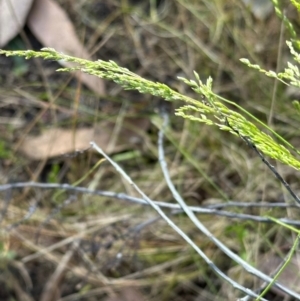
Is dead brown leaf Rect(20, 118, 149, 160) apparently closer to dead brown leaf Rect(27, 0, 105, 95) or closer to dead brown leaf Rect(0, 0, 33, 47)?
dead brown leaf Rect(27, 0, 105, 95)

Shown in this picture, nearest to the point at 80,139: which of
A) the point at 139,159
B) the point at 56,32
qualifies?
the point at 139,159

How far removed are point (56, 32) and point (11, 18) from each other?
0.45ft

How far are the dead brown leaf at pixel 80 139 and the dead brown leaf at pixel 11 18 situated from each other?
0.26 metres

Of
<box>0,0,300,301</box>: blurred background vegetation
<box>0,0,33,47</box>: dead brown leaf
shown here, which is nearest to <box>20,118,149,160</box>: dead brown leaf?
<box>0,0,300,301</box>: blurred background vegetation

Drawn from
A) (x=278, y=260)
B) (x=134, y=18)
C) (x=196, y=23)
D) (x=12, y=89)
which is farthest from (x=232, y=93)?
(x=12, y=89)

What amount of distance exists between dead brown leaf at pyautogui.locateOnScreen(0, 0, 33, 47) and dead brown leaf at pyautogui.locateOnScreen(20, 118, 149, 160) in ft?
0.87

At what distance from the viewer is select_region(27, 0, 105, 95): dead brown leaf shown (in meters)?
1.48

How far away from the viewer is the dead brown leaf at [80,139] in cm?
145

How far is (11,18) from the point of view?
4.66 ft

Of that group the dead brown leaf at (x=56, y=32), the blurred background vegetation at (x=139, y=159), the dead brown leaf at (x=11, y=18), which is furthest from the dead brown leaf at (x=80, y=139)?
the dead brown leaf at (x=11, y=18)

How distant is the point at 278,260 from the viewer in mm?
1228

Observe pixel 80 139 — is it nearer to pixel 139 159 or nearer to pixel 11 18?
pixel 139 159

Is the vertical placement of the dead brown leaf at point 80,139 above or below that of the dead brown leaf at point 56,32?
below

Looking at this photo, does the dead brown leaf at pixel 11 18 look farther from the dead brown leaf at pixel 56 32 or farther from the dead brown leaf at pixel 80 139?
the dead brown leaf at pixel 80 139
